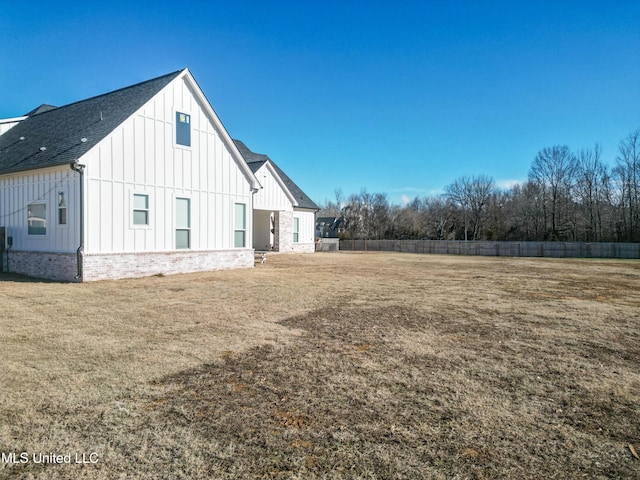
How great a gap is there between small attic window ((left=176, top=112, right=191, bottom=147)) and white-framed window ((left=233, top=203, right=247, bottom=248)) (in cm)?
342

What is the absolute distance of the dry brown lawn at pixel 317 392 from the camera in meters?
2.87

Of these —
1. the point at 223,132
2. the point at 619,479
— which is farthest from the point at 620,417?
the point at 223,132

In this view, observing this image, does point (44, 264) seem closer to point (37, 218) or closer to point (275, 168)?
point (37, 218)

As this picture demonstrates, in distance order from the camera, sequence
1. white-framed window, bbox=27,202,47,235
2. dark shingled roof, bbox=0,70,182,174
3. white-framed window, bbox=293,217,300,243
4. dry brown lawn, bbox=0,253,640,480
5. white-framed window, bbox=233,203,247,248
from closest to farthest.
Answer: dry brown lawn, bbox=0,253,640,480 → dark shingled roof, bbox=0,70,182,174 → white-framed window, bbox=27,202,47,235 → white-framed window, bbox=233,203,247,248 → white-framed window, bbox=293,217,300,243

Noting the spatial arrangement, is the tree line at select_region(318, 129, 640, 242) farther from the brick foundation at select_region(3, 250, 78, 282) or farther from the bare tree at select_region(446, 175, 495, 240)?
the brick foundation at select_region(3, 250, 78, 282)

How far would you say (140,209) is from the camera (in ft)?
44.5

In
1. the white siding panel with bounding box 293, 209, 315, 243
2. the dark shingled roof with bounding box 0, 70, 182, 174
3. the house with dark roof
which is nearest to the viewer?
the dark shingled roof with bounding box 0, 70, 182, 174

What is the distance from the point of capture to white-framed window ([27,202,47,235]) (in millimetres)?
13453

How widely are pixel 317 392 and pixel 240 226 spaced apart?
45.8 feet

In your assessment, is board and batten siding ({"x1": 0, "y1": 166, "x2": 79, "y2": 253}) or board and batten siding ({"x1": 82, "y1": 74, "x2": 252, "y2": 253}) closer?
board and batten siding ({"x1": 0, "y1": 166, "x2": 79, "y2": 253})

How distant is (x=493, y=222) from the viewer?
2170 inches

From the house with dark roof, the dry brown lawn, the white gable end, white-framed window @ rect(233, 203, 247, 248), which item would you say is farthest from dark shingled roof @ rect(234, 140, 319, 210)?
the dry brown lawn

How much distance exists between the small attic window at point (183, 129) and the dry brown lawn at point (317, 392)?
817cm

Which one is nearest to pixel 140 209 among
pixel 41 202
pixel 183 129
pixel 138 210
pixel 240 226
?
pixel 138 210
